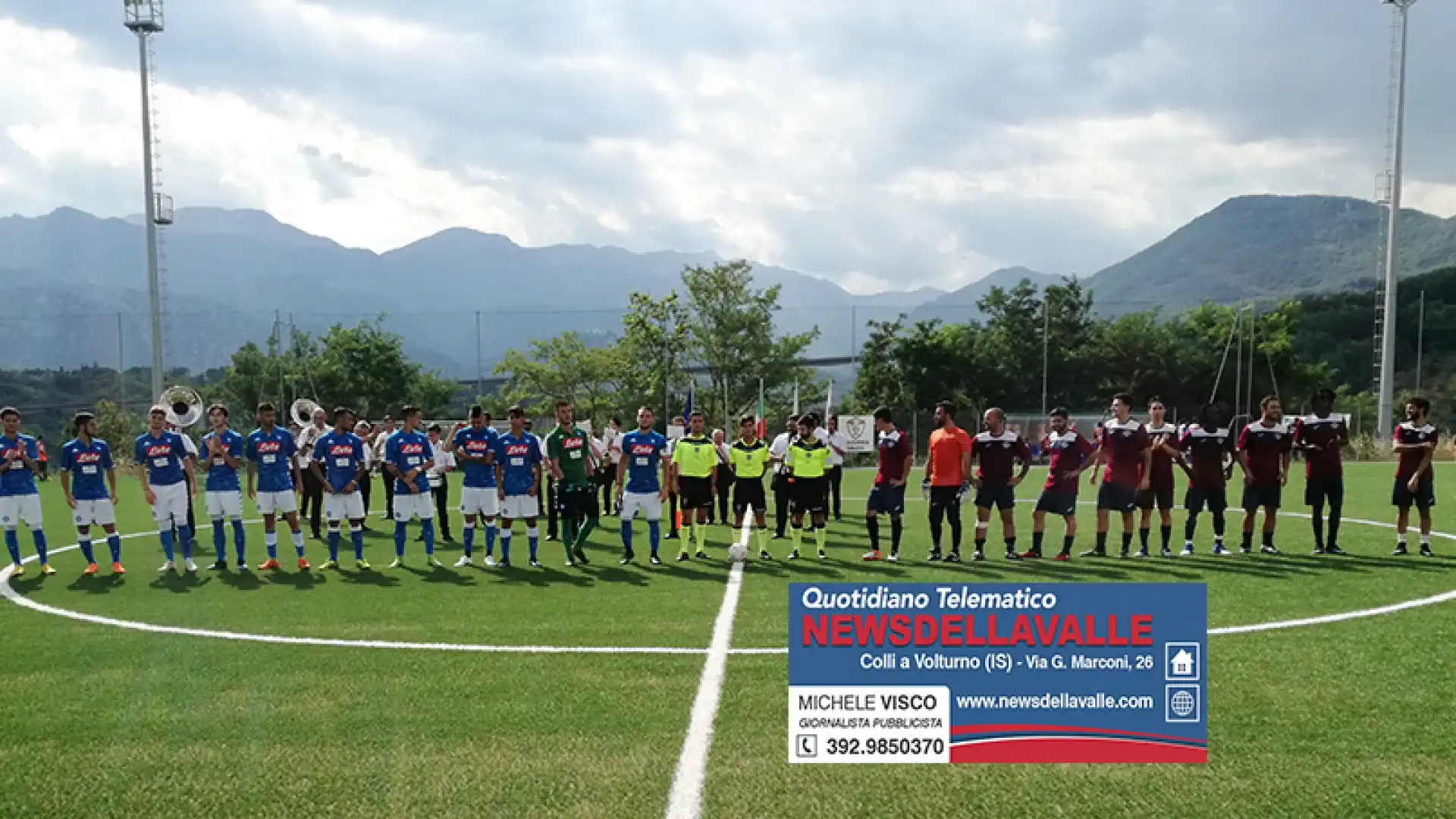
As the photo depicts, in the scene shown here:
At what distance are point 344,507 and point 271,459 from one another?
1107 mm

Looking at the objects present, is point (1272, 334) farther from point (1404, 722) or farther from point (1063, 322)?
point (1404, 722)

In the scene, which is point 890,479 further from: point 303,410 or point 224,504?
point 303,410

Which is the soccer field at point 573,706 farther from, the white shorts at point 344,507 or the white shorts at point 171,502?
the white shorts at point 344,507

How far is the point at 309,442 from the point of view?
15.9 m

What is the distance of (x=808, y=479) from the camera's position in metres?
12.3

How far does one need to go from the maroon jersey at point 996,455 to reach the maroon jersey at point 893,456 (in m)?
0.90

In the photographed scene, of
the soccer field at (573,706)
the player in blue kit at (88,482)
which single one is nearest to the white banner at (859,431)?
the soccer field at (573,706)

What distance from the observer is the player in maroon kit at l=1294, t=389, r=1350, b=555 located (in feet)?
38.5

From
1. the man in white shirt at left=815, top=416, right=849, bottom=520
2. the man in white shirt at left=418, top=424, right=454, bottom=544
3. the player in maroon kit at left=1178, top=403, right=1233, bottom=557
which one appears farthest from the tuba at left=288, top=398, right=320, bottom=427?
the player in maroon kit at left=1178, top=403, right=1233, bottom=557

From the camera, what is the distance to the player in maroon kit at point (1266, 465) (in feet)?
38.7

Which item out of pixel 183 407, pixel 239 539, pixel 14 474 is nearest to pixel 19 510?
pixel 14 474

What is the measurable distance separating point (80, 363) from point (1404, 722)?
163ft

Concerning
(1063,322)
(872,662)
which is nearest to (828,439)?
(872,662)

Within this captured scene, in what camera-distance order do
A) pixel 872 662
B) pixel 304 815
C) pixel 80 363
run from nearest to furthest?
1. pixel 304 815
2. pixel 872 662
3. pixel 80 363
